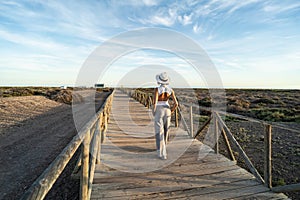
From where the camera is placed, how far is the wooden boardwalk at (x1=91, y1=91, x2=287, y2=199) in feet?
10.0

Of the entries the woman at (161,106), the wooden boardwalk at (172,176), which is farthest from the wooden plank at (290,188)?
the woman at (161,106)

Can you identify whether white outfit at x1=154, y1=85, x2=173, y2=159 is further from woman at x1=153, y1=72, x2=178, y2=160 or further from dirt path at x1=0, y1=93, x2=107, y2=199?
dirt path at x1=0, y1=93, x2=107, y2=199

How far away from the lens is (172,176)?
3619 mm

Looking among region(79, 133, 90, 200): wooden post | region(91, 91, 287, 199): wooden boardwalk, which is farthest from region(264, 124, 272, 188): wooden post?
region(79, 133, 90, 200): wooden post

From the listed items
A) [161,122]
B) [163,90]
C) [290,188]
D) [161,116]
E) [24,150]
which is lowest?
[24,150]

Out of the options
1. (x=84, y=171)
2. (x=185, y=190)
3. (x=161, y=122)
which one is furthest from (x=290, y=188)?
(x=84, y=171)

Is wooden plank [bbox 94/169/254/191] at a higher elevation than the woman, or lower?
lower

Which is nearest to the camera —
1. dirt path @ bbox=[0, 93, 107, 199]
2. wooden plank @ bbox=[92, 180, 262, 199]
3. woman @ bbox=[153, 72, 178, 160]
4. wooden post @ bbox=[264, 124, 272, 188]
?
wooden plank @ bbox=[92, 180, 262, 199]

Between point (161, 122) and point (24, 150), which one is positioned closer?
point (161, 122)

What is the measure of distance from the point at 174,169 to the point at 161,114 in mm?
1102

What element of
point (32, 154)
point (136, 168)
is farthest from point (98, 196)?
point (32, 154)

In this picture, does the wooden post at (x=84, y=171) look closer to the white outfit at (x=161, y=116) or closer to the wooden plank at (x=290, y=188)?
the white outfit at (x=161, y=116)

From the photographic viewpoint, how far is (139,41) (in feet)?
43.2

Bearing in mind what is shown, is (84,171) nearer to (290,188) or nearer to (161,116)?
(161,116)
